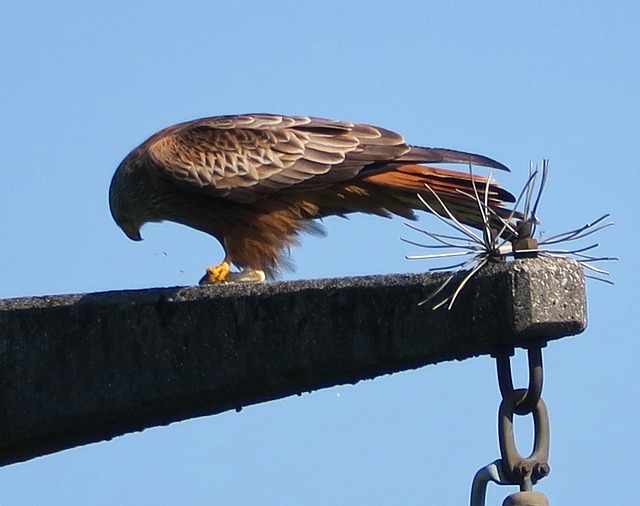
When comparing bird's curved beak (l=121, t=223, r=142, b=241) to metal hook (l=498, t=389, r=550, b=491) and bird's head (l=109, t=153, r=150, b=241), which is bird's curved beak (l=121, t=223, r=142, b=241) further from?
metal hook (l=498, t=389, r=550, b=491)

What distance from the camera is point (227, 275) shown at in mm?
7133

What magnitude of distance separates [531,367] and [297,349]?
2.62 feet

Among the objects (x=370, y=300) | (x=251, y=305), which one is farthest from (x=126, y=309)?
(x=370, y=300)

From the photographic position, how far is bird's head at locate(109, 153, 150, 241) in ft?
25.6

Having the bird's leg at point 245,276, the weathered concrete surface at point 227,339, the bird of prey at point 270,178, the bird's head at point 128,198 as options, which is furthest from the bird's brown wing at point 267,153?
the weathered concrete surface at point 227,339

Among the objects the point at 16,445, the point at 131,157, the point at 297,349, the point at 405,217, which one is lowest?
the point at 16,445

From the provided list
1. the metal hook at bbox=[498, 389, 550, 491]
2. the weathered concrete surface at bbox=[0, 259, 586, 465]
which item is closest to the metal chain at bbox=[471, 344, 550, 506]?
the metal hook at bbox=[498, 389, 550, 491]

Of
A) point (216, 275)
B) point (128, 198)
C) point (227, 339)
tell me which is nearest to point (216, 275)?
point (216, 275)

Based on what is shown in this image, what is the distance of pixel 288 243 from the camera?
7328 mm

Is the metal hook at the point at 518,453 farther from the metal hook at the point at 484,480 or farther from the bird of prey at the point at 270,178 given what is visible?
the bird of prey at the point at 270,178

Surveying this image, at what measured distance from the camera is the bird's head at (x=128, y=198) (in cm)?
780

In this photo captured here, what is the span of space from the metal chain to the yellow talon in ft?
12.8

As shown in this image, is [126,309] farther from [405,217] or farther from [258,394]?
[405,217]

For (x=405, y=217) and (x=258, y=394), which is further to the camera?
(x=405, y=217)
